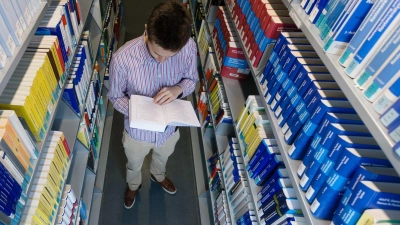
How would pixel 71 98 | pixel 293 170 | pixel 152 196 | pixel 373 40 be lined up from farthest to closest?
1. pixel 152 196
2. pixel 71 98
3. pixel 293 170
4. pixel 373 40

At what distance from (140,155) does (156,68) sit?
2.37 feet

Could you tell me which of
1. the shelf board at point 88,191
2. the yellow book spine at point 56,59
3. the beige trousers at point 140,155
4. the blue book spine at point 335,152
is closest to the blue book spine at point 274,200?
the blue book spine at point 335,152

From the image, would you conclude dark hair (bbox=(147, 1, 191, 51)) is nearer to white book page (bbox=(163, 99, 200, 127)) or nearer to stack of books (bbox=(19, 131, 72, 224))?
white book page (bbox=(163, 99, 200, 127))

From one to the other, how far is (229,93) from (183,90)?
0.45m

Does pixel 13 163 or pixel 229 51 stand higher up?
pixel 229 51

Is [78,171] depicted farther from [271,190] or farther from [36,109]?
[271,190]

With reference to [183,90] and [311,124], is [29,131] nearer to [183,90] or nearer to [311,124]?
[183,90]

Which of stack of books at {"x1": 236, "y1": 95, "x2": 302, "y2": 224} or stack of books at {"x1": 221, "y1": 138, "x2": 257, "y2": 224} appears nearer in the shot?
stack of books at {"x1": 236, "y1": 95, "x2": 302, "y2": 224}

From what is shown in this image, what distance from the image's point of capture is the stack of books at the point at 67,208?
1495 mm

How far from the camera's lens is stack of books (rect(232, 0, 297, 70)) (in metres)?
1.50

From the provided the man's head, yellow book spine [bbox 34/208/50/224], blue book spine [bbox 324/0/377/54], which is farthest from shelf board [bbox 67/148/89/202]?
blue book spine [bbox 324/0/377/54]

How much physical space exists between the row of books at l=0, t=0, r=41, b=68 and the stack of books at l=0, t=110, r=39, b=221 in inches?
9.0

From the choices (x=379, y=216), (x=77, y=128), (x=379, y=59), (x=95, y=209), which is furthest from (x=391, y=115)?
(x=95, y=209)

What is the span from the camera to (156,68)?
1.61 m
